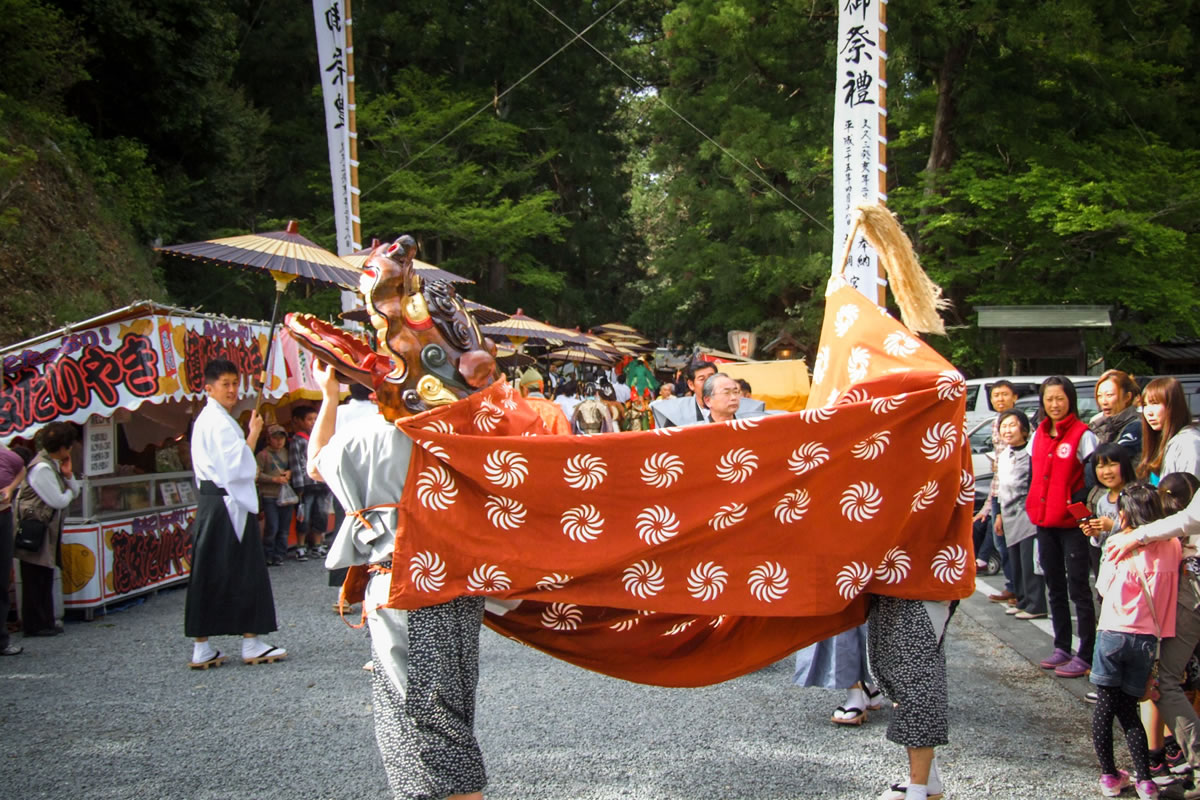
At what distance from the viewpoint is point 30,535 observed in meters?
7.29

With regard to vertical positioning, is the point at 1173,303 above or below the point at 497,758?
above

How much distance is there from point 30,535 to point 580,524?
19.3ft

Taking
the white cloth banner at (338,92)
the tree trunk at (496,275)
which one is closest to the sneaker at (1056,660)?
the white cloth banner at (338,92)

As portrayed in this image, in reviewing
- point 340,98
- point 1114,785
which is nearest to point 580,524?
point 1114,785

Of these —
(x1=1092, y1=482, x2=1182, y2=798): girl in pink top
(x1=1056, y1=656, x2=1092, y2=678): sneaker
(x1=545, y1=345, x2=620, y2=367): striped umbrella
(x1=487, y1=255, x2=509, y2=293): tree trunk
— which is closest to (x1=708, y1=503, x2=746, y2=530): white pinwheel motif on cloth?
(x1=1092, y1=482, x2=1182, y2=798): girl in pink top

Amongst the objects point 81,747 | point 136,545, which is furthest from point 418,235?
point 81,747

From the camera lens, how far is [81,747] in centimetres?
485

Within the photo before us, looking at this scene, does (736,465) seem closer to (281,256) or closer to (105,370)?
(281,256)

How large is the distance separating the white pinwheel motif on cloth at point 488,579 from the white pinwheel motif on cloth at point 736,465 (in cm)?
79

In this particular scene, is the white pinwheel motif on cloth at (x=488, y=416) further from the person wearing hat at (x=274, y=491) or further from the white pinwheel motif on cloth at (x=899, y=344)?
the person wearing hat at (x=274, y=491)

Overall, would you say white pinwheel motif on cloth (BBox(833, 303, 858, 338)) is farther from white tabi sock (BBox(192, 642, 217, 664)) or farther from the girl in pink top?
white tabi sock (BBox(192, 642, 217, 664))

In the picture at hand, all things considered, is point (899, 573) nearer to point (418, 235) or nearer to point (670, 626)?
point (670, 626)

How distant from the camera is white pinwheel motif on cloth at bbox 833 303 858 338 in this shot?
13.0ft

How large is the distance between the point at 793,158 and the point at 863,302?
57.0 ft
